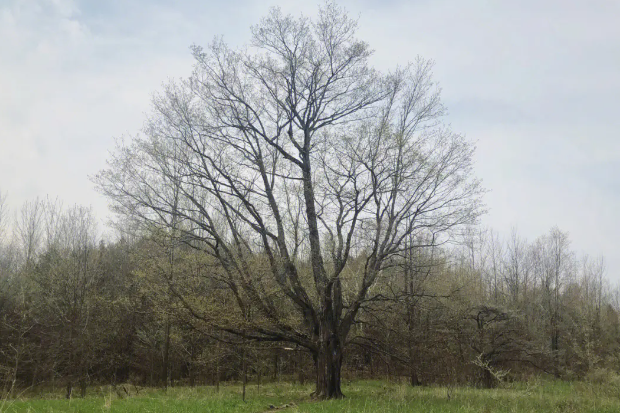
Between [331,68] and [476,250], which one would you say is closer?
[331,68]

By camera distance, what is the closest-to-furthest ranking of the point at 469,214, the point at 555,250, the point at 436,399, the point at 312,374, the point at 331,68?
1. the point at 436,399
2. the point at 469,214
3. the point at 331,68
4. the point at 312,374
5. the point at 555,250

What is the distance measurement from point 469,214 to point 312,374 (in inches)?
572

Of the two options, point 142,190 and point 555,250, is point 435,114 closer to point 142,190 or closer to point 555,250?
point 142,190

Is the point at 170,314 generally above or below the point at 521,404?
above

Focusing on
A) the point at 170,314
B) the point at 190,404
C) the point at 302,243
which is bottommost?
the point at 190,404

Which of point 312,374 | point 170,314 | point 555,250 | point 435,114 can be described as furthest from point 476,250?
point 170,314

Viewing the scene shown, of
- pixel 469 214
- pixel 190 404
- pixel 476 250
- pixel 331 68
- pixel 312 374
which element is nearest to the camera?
pixel 190 404

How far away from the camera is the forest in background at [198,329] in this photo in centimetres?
1680

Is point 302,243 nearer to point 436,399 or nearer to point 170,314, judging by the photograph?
point 170,314

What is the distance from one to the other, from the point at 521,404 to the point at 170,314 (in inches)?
429

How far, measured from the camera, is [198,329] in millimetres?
15891

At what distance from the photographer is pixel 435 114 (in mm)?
16984

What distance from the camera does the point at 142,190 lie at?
15.8 meters

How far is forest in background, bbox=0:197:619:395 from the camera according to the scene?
1680 centimetres
